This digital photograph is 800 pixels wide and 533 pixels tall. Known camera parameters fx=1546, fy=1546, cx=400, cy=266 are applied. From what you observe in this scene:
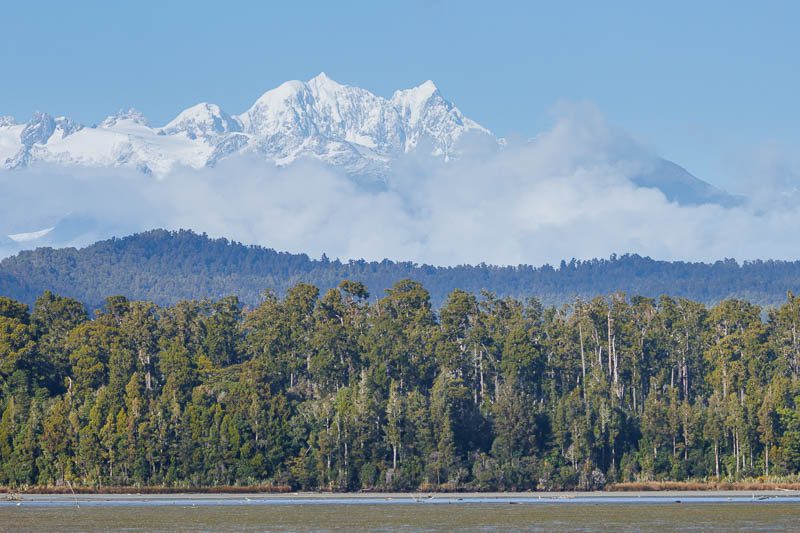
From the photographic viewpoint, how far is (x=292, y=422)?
138 meters

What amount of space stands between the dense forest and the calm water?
41.5 feet

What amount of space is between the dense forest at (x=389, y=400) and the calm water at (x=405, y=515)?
41.5 ft

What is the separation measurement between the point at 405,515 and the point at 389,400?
115 ft

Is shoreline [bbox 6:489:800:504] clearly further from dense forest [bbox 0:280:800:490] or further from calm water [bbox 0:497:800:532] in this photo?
dense forest [bbox 0:280:800:490]

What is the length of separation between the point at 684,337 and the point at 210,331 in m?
52.8

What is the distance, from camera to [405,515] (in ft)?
346

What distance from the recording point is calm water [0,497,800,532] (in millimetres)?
93375

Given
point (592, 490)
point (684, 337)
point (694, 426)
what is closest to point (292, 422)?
point (592, 490)

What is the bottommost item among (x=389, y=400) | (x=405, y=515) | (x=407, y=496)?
(x=405, y=515)

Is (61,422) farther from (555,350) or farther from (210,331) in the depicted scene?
(555,350)

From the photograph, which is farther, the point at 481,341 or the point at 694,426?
the point at 481,341

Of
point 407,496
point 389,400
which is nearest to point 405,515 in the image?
point 407,496

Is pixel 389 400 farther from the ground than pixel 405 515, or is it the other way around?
pixel 389 400

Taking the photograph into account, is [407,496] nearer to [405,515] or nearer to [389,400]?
[389,400]
